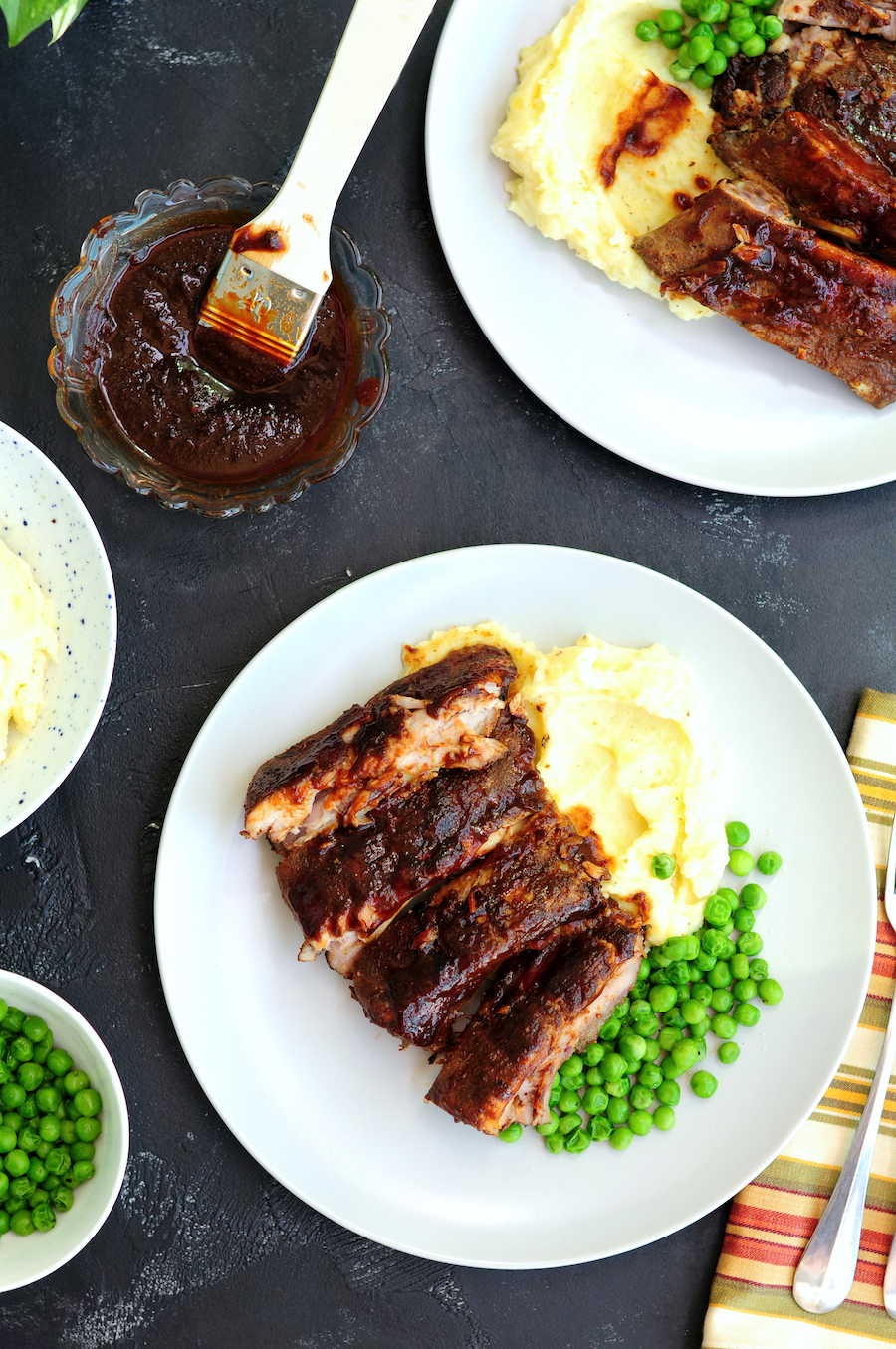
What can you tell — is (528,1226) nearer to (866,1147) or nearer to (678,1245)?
(678,1245)

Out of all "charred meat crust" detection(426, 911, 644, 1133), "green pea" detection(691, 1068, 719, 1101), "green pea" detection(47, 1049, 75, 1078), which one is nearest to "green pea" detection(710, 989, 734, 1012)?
"green pea" detection(691, 1068, 719, 1101)

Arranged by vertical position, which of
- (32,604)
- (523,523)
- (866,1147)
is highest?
(523,523)

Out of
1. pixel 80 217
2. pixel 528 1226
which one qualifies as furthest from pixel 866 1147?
pixel 80 217

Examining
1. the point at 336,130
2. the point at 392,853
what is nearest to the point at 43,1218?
the point at 392,853

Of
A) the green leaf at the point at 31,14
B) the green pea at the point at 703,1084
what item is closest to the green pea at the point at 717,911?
the green pea at the point at 703,1084

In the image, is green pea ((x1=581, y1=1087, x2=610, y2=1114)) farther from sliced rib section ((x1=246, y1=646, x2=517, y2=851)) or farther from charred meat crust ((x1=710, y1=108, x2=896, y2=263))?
charred meat crust ((x1=710, y1=108, x2=896, y2=263))

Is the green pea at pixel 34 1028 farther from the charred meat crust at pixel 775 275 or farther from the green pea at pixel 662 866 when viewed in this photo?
the charred meat crust at pixel 775 275
